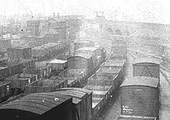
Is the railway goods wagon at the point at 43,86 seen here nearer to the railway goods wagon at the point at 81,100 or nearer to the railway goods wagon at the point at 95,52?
the railway goods wagon at the point at 81,100

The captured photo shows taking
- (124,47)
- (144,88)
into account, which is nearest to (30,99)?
(144,88)

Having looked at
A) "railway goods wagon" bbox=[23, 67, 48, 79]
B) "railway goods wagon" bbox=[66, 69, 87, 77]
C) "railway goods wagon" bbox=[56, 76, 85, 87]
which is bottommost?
"railway goods wagon" bbox=[56, 76, 85, 87]

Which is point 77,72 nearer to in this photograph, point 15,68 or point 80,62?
point 80,62

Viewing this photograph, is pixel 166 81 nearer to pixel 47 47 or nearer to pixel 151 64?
pixel 151 64

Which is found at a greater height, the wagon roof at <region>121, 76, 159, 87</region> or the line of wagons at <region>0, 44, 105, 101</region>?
the wagon roof at <region>121, 76, 159, 87</region>

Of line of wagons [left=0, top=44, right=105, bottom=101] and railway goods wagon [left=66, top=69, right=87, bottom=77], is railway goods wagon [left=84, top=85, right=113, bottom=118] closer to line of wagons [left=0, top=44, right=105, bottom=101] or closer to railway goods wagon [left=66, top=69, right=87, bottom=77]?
line of wagons [left=0, top=44, right=105, bottom=101]

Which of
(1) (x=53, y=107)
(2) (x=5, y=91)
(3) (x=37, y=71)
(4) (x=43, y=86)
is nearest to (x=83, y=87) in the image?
(3) (x=37, y=71)

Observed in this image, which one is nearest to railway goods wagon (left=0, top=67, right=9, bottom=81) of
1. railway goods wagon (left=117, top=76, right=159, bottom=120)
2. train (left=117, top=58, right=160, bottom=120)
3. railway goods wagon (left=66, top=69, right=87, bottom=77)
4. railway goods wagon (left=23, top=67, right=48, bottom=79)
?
railway goods wagon (left=23, top=67, right=48, bottom=79)
